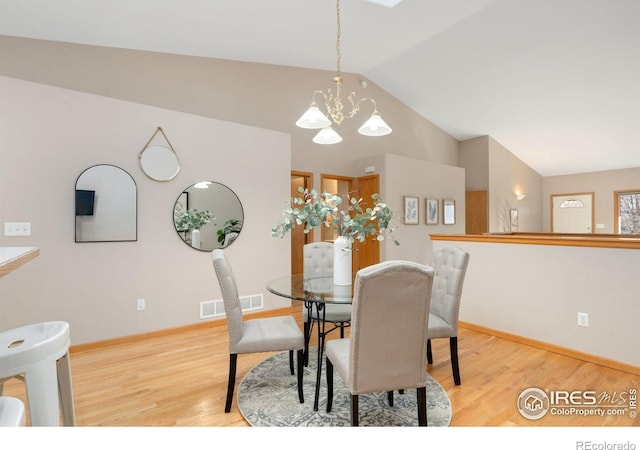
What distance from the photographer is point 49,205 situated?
9.33 ft

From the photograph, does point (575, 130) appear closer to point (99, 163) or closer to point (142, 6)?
point (142, 6)

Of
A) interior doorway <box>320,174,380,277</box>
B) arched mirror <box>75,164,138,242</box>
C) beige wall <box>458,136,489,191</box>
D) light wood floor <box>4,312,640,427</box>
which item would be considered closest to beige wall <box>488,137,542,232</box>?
beige wall <box>458,136,489,191</box>

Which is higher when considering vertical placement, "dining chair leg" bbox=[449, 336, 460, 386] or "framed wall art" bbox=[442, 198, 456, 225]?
"framed wall art" bbox=[442, 198, 456, 225]

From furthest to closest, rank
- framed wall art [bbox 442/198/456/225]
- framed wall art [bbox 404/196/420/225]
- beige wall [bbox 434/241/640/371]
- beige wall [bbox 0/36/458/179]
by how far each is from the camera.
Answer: framed wall art [bbox 442/198/456/225], framed wall art [bbox 404/196/420/225], beige wall [bbox 0/36/458/179], beige wall [bbox 434/241/640/371]

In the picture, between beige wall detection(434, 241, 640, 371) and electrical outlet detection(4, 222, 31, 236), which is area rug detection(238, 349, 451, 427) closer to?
beige wall detection(434, 241, 640, 371)

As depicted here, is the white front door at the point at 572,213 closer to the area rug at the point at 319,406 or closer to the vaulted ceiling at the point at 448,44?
the vaulted ceiling at the point at 448,44

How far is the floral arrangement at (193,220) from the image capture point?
3562mm

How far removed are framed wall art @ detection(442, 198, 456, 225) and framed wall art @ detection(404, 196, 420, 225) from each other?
0.82 meters

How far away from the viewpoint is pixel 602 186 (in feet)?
25.9

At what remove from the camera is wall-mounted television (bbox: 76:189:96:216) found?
9.77ft

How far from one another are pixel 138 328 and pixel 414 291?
2.92 metres

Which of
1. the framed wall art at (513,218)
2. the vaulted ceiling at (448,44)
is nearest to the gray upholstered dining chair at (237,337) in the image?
the vaulted ceiling at (448,44)

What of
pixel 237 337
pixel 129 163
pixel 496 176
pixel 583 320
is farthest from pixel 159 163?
pixel 496 176

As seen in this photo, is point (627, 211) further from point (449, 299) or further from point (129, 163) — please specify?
point (129, 163)
